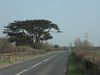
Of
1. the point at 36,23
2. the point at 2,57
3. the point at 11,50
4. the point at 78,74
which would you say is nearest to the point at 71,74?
the point at 78,74

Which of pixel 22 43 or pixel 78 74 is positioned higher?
pixel 22 43

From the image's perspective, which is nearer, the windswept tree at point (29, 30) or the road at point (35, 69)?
the road at point (35, 69)

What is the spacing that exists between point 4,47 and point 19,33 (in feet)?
80.3

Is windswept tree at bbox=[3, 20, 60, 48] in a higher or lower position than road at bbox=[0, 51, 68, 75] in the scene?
higher

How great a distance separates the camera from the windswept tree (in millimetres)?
91625

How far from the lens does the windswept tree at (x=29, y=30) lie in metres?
91.6

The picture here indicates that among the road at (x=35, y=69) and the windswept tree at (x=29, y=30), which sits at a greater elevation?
the windswept tree at (x=29, y=30)

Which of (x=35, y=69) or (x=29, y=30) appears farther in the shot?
(x=29, y=30)

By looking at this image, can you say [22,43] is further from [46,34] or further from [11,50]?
[11,50]

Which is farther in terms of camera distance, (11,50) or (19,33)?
(19,33)

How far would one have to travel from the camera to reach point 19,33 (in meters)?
92.4

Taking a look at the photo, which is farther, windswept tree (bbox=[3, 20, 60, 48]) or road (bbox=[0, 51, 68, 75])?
windswept tree (bbox=[3, 20, 60, 48])

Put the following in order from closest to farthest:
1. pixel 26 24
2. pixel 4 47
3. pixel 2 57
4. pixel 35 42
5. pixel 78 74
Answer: pixel 78 74, pixel 2 57, pixel 4 47, pixel 26 24, pixel 35 42

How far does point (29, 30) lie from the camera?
300 feet
